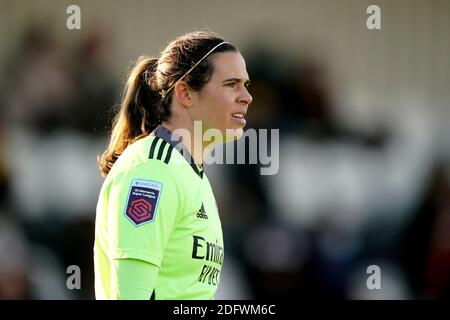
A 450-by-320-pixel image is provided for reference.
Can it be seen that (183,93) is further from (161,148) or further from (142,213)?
(142,213)

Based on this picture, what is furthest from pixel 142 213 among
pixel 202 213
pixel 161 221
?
pixel 202 213

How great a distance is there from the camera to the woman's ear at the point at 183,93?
2.95m

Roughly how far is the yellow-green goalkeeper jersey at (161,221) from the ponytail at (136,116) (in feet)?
0.45

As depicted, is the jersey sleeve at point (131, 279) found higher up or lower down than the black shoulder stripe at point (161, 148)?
lower down

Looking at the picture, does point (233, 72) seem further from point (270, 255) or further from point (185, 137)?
point (270, 255)

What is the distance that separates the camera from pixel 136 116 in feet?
9.78

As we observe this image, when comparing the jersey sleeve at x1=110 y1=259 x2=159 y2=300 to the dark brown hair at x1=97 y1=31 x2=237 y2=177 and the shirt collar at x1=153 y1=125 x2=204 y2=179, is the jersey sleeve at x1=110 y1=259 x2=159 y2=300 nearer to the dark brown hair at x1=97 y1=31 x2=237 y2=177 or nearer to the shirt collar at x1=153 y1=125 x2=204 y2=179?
the shirt collar at x1=153 y1=125 x2=204 y2=179

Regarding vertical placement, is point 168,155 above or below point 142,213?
above

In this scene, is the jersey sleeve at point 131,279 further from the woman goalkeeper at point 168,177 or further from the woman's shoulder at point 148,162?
the woman's shoulder at point 148,162

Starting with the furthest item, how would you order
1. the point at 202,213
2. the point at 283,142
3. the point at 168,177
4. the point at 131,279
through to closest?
the point at 283,142 < the point at 202,213 < the point at 168,177 < the point at 131,279

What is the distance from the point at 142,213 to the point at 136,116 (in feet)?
1.88

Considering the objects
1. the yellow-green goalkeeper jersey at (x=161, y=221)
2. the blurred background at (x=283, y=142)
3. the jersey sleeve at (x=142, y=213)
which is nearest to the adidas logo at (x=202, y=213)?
the yellow-green goalkeeper jersey at (x=161, y=221)

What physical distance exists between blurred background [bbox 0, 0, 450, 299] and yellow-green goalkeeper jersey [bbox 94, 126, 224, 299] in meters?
3.01

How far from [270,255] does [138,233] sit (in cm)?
348
